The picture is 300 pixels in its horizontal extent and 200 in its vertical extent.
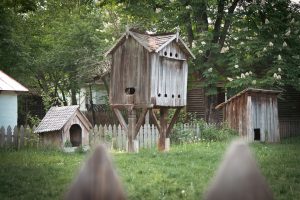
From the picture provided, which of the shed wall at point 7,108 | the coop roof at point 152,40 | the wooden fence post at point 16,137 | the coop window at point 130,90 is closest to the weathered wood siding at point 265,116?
the coop roof at point 152,40

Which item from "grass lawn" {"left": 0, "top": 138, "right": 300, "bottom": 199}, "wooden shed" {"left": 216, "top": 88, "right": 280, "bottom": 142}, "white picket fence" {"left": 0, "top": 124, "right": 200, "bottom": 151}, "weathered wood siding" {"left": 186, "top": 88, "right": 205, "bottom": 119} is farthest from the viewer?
"weathered wood siding" {"left": 186, "top": 88, "right": 205, "bottom": 119}

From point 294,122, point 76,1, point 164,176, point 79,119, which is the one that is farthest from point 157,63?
point 294,122

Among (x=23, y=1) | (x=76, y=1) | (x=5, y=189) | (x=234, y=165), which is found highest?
(x=76, y=1)

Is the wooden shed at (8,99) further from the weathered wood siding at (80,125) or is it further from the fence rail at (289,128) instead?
the fence rail at (289,128)

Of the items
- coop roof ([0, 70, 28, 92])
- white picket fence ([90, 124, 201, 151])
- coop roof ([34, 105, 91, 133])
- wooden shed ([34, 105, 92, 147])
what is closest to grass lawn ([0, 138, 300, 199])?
wooden shed ([34, 105, 92, 147])

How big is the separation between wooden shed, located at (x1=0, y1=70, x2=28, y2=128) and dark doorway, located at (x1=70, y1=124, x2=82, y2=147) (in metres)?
2.35

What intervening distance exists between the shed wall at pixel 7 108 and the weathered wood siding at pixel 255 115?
32.7 feet

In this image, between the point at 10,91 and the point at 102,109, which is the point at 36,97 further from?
the point at 10,91

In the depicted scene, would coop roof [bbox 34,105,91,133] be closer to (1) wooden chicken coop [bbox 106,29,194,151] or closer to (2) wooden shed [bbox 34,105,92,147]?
(2) wooden shed [bbox 34,105,92,147]

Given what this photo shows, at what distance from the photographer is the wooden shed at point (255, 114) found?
21.0 metres

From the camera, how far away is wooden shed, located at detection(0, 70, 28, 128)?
17672mm

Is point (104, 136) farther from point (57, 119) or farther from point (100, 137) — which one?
point (57, 119)

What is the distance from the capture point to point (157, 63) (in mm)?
15133

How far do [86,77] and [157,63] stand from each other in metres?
11.7
